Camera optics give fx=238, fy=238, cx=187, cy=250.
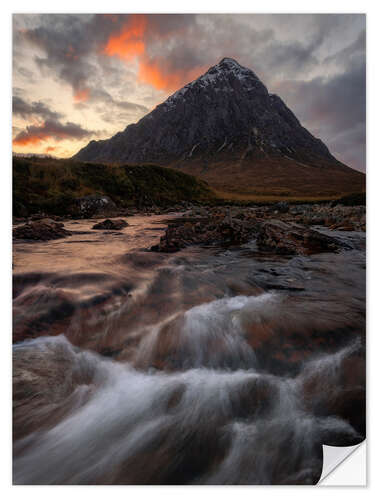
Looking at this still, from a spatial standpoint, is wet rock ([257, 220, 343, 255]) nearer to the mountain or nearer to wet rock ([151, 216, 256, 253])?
wet rock ([151, 216, 256, 253])

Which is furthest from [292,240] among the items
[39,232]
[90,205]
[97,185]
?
[97,185]

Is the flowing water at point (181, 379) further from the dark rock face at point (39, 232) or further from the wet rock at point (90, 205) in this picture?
the wet rock at point (90, 205)

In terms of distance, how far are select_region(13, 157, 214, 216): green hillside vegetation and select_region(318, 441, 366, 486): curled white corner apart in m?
4.46

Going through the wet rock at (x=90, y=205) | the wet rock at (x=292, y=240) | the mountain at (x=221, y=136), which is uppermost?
the mountain at (x=221, y=136)

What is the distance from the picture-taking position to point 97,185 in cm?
1603

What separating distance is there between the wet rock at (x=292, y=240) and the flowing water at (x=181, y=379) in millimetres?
1503

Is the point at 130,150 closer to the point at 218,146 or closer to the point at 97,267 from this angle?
the point at 218,146

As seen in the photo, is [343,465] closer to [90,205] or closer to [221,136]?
[90,205]

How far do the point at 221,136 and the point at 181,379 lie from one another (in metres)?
115

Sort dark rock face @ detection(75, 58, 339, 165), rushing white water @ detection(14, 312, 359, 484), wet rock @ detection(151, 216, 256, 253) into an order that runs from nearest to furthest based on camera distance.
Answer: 1. rushing white water @ detection(14, 312, 359, 484)
2. wet rock @ detection(151, 216, 256, 253)
3. dark rock face @ detection(75, 58, 339, 165)

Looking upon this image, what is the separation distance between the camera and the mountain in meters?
77.9

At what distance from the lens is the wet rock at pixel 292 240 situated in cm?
511

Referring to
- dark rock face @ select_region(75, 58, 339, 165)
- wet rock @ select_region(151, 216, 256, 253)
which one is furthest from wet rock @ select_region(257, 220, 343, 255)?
dark rock face @ select_region(75, 58, 339, 165)

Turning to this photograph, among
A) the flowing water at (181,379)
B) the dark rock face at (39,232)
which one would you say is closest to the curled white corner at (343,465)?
the flowing water at (181,379)
